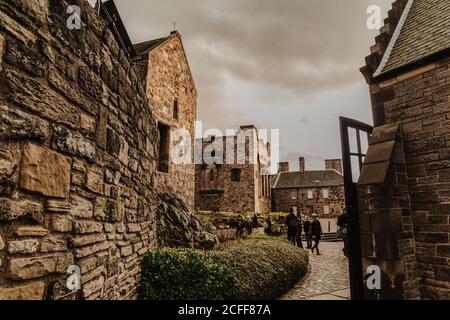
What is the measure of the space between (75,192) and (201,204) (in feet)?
84.4

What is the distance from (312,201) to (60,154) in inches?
1415

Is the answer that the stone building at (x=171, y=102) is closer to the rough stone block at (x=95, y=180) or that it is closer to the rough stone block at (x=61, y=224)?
the rough stone block at (x=95, y=180)

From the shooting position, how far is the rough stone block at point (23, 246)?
5.49ft

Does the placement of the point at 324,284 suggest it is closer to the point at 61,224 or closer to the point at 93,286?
the point at 93,286

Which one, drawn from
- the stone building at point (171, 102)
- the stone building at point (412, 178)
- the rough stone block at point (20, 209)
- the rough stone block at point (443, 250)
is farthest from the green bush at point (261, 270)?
the stone building at point (171, 102)

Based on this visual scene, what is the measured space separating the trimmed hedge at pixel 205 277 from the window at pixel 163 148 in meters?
5.66

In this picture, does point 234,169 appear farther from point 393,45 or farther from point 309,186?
point 393,45

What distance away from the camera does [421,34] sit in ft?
22.6

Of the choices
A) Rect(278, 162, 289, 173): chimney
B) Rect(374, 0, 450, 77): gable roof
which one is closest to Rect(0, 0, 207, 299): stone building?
Rect(374, 0, 450, 77): gable roof

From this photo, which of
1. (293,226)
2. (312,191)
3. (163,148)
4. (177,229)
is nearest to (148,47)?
(163,148)

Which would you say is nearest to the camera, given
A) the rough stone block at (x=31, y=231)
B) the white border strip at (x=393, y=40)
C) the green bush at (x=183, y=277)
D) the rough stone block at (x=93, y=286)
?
the rough stone block at (x=31, y=231)

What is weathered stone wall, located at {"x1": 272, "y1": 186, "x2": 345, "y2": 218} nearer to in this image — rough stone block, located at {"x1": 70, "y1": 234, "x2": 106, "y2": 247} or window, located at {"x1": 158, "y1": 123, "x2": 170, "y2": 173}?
window, located at {"x1": 158, "y1": 123, "x2": 170, "y2": 173}

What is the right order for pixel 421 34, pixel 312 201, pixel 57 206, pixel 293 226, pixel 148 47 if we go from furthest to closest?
pixel 312 201 < pixel 293 226 < pixel 148 47 < pixel 421 34 < pixel 57 206
